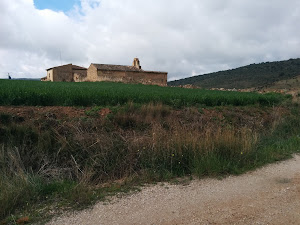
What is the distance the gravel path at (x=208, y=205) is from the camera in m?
3.93

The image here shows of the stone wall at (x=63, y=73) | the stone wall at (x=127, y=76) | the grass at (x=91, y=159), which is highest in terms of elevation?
the stone wall at (x=63, y=73)

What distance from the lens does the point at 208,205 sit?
441 centimetres

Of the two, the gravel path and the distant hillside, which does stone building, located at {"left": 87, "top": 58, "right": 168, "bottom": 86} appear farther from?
the gravel path

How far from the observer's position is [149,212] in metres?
4.16

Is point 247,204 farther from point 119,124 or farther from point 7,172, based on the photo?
point 119,124

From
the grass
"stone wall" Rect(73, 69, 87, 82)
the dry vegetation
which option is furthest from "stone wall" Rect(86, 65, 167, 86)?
the grass

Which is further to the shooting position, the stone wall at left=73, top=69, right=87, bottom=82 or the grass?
the stone wall at left=73, top=69, right=87, bottom=82

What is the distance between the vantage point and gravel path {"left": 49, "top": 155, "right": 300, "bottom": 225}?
393 cm

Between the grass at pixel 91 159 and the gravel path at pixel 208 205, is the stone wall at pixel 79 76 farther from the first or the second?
the gravel path at pixel 208 205

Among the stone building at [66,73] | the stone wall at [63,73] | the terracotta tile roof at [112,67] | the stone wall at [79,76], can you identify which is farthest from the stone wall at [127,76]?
the stone wall at [63,73]

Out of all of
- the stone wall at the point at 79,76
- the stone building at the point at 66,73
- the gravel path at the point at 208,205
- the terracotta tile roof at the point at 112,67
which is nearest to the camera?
the gravel path at the point at 208,205

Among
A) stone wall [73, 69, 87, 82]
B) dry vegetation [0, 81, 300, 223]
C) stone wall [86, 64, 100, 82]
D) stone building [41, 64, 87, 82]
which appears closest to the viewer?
dry vegetation [0, 81, 300, 223]

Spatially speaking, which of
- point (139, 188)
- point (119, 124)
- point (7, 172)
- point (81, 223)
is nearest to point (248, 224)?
point (139, 188)

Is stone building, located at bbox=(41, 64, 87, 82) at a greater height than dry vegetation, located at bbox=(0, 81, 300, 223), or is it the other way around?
stone building, located at bbox=(41, 64, 87, 82)
